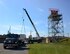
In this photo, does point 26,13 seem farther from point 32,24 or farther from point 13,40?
point 13,40

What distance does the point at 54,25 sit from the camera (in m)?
116

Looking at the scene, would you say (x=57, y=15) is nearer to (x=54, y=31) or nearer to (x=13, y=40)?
(x=54, y=31)

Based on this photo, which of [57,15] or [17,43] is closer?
[17,43]

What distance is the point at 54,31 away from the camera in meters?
116

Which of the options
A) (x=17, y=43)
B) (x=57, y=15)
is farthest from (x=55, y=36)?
(x=17, y=43)

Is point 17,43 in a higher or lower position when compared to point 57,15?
lower

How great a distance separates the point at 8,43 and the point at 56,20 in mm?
86333

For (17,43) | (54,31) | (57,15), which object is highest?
(57,15)

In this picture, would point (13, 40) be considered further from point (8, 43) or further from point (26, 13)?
point (26, 13)

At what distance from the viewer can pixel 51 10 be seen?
366 feet

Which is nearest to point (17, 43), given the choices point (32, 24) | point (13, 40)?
point (13, 40)

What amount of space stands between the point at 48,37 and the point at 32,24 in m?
10.8

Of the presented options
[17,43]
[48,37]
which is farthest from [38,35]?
[17,43]

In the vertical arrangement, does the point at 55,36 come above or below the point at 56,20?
below
